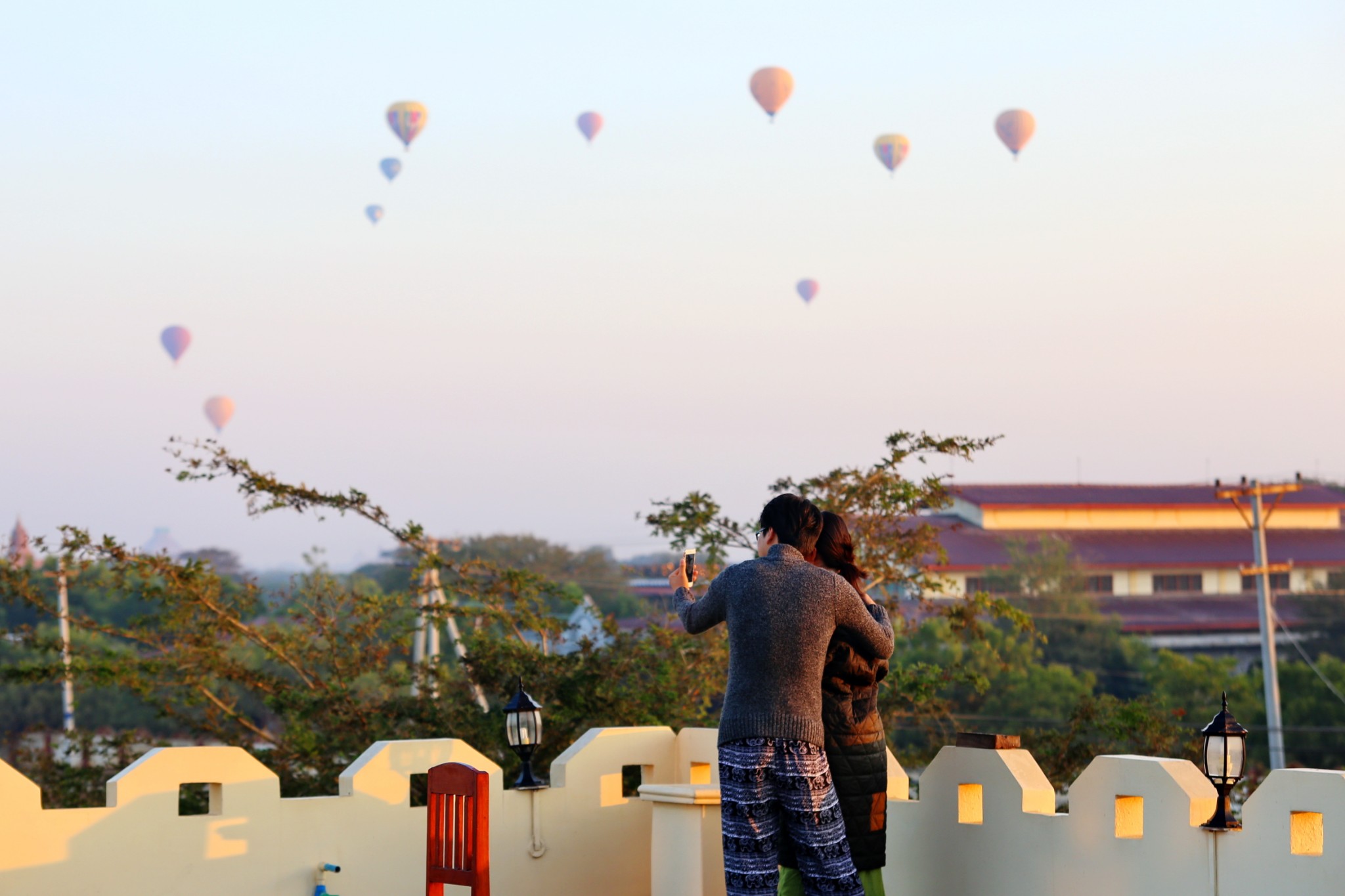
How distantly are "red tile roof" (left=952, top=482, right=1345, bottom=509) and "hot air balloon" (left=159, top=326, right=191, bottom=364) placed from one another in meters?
26.2

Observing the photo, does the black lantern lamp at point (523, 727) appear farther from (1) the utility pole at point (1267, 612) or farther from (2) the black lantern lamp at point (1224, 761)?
(1) the utility pole at point (1267, 612)

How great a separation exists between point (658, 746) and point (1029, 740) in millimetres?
4218

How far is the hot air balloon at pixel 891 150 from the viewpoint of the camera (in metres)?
27.5

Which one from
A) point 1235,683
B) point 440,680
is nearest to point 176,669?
point 440,680

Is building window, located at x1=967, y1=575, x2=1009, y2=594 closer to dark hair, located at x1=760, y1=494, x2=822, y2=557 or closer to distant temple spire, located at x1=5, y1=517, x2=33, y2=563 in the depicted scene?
distant temple spire, located at x1=5, y1=517, x2=33, y2=563

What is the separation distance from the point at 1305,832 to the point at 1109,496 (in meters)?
46.3

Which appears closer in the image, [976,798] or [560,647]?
[976,798]

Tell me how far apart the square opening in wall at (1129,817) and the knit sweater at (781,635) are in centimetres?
112

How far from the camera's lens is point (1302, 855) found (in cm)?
395

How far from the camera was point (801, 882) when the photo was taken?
169 inches

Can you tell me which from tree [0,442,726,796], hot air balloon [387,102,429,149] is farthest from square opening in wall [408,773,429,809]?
hot air balloon [387,102,429,149]

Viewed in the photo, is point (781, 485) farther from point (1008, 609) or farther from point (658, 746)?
point (658, 746)

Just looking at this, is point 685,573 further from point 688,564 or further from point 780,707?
point 780,707

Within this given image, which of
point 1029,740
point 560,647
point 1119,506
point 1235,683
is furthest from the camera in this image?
point 1119,506
